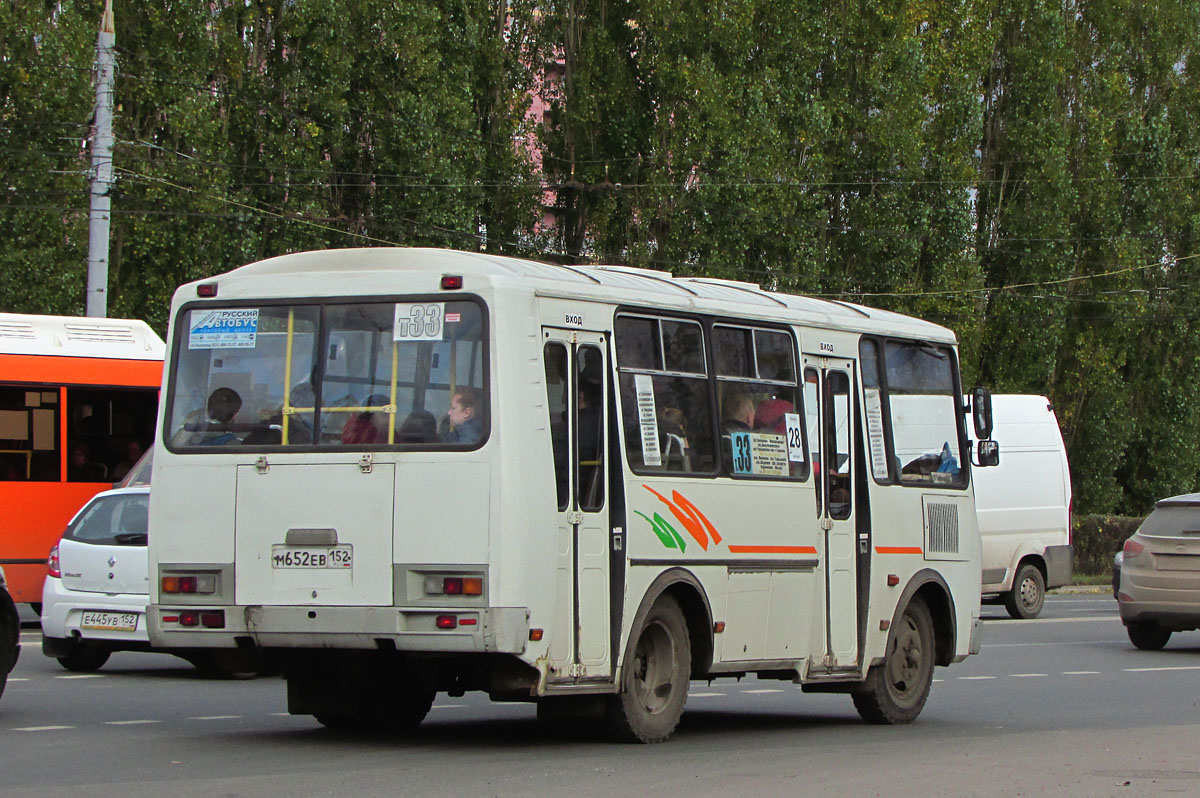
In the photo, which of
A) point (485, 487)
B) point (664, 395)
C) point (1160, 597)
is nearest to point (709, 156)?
point (1160, 597)

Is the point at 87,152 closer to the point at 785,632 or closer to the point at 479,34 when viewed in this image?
the point at 479,34

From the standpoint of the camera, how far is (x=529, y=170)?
138 feet

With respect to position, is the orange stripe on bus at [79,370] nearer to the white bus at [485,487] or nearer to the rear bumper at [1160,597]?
the white bus at [485,487]

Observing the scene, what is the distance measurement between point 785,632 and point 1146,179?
3991cm

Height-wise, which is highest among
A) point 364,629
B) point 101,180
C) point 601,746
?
point 101,180

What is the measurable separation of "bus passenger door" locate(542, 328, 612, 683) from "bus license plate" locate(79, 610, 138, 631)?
232 inches

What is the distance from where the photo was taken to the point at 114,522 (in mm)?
15953

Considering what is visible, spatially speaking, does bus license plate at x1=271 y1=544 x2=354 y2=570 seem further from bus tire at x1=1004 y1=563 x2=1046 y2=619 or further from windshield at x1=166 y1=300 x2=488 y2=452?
bus tire at x1=1004 y1=563 x2=1046 y2=619

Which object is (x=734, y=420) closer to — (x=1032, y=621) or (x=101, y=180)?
(x=1032, y=621)

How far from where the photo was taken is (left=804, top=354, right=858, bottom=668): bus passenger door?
508 inches

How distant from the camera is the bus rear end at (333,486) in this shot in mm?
10172

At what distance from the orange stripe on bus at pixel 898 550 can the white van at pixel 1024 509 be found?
1270 cm

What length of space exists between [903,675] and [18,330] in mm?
12551

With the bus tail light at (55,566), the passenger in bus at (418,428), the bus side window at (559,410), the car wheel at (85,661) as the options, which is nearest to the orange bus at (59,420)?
the car wheel at (85,661)
